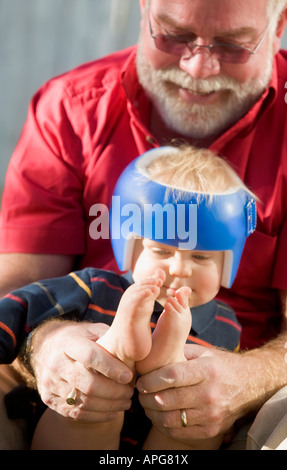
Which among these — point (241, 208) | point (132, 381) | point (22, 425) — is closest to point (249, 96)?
point (241, 208)

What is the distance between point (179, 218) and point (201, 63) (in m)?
0.75

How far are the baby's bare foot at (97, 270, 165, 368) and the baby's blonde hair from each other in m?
0.37

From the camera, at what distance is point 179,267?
222cm

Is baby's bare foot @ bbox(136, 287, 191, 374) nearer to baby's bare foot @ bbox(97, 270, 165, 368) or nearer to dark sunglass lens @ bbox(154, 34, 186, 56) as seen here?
baby's bare foot @ bbox(97, 270, 165, 368)

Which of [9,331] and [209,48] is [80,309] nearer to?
[9,331]

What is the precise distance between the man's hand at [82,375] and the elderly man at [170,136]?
0.37 meters

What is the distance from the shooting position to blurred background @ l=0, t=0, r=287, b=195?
5539 millimetres

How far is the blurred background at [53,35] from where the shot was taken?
18.2 feet

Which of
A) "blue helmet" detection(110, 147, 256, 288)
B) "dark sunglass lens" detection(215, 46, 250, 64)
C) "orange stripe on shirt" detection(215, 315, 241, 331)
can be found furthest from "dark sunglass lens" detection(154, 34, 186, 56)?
"orange stripe on shirt" detection(215, 315, 241, 331)

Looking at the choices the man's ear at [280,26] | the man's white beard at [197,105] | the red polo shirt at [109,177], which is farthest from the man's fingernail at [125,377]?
the man's ear at [280,26]

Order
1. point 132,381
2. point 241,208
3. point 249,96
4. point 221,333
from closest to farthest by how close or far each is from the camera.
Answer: point 132,381 < point 241,208 < point 221,333 < point 249,96

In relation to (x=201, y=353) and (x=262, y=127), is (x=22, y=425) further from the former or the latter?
(x=262, y=127)
